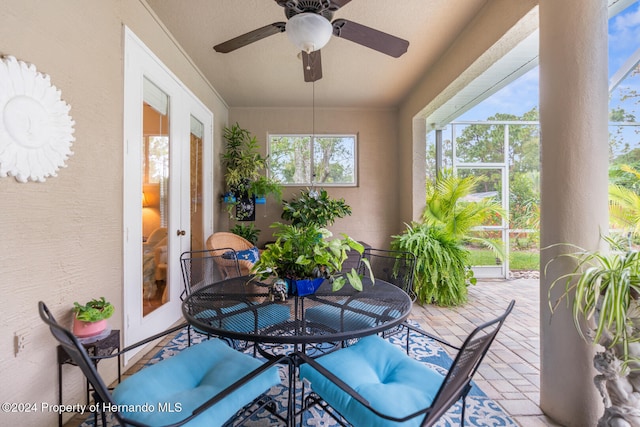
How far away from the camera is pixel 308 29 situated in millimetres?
1517

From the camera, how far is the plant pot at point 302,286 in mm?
1482

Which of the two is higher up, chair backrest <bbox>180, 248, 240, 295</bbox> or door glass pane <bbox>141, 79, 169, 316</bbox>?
door glass pane <bbox>141, 79, 169, 316</bbox>

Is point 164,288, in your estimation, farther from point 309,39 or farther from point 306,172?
point 306,172

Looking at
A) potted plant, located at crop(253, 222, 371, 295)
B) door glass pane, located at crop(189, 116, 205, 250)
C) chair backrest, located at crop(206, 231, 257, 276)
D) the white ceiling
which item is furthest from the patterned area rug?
the white ceiling

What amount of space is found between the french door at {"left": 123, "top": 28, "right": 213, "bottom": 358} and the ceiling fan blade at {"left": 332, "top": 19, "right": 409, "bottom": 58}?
158cm

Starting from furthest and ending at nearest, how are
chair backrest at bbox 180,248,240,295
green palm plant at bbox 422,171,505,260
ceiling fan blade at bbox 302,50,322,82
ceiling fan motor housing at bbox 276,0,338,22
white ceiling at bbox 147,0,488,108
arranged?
green palm plant at bbox 422,171,505,260 → chair backrest at bbox 180,248,240,295 → white ceiling at bbox 147,0,488,108 → ceiling fan blade at bbox 302,50,322,82 → ceiling fan motor housing at bbox 276,0,338,22

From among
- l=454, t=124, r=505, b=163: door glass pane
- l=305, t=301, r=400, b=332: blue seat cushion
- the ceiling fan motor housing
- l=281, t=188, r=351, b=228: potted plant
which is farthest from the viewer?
l=454, t=124, r=505, b=163: door glass pane

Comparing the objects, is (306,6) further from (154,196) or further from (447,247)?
(447,247)

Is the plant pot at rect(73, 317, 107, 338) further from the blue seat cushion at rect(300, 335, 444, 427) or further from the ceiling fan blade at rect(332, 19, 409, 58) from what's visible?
the ceiling fan blade at rect(332, 19, 409, 58)

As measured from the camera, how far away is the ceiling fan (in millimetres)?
1514

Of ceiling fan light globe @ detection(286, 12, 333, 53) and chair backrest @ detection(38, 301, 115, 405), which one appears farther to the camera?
ceiling fan light globe @ detection(286, 12, 333, 53)

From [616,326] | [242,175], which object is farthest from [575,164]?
[242,175]

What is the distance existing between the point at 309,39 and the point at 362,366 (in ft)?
5.66

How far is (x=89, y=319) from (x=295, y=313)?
44.8 inches
